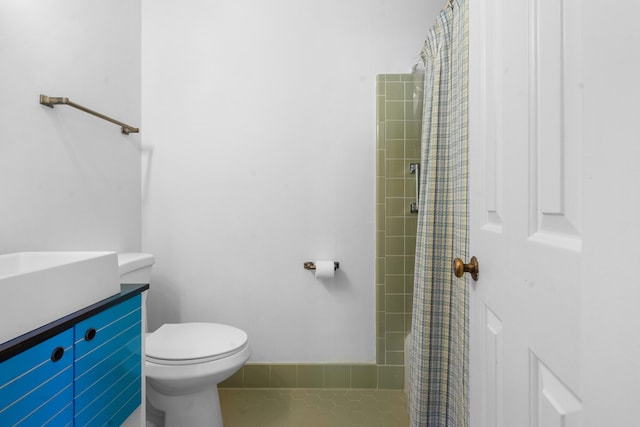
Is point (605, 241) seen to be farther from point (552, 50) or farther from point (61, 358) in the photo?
point (61, 358)

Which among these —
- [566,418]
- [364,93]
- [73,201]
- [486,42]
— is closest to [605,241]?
[566,418]

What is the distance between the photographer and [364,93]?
206cm

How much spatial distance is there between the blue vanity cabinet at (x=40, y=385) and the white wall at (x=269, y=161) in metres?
1.24

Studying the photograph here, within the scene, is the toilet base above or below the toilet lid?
below

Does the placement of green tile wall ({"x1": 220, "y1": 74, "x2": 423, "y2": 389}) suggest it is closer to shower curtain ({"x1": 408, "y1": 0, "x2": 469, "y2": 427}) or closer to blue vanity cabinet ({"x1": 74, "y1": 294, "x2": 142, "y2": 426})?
shower curtain ({"x1": 408, "y1": 0, "x2": 469, "y2": 427})

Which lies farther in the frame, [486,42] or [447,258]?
[447,258]

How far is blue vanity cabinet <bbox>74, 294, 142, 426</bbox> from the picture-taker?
2.96ft

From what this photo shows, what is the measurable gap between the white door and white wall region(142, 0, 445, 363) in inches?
45.7

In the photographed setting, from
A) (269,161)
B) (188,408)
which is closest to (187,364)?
(188,408)

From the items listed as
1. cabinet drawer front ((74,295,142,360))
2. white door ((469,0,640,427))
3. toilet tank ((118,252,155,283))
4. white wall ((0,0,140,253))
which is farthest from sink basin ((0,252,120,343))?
white door ((469,0,640,427))

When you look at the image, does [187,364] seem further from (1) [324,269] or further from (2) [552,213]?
(2) [552,213]

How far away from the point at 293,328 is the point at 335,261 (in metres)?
0.47

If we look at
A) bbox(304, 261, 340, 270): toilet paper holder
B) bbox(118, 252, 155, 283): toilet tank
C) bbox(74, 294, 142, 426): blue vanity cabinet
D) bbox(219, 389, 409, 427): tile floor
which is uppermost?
bbox(118, 252, 155, 283): toilet tank

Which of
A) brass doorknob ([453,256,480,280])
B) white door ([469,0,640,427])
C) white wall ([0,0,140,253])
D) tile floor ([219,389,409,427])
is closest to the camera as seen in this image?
white door ([469,0,640,427])
